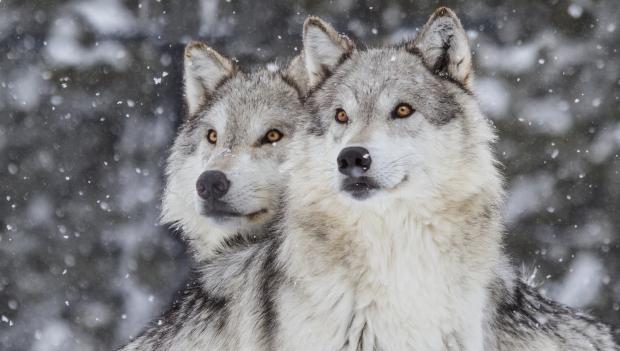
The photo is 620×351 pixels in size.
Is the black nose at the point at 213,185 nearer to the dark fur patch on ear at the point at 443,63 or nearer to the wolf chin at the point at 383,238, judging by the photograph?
the wolf chin at the point at 383,238

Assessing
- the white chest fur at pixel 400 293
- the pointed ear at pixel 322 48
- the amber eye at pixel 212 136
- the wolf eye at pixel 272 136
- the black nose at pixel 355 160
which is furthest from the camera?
the amber eye at pixel 212 136

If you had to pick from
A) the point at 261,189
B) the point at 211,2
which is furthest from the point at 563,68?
the point at 261,189

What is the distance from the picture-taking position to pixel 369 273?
14.2 feet

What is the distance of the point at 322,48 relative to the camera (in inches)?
209

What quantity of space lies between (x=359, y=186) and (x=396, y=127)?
454 mm

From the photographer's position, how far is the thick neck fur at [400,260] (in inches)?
167

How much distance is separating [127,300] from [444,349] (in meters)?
8.92

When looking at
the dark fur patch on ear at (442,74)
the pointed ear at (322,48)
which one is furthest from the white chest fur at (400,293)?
the pointed ear at (322,48)

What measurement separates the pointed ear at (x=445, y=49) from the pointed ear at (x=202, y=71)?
5.63 ft

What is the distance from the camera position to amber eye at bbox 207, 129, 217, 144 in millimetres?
6027

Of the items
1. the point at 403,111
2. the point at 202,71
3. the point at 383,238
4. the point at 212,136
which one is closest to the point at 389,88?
the point at 403,111

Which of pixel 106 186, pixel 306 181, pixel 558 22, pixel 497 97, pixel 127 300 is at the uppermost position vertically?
pixel 558 22

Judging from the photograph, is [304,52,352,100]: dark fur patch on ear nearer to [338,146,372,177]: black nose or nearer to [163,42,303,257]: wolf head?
[163,42,303,257]: wolf head

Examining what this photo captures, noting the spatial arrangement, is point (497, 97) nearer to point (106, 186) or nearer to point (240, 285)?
point (106, 186)
